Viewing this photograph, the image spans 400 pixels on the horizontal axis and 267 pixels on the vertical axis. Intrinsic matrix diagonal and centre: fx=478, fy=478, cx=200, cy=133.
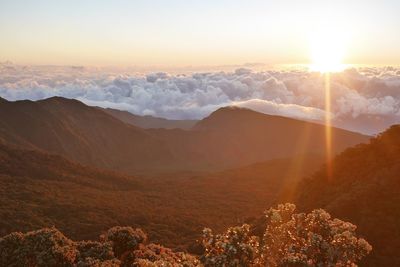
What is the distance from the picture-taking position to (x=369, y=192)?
6334cm

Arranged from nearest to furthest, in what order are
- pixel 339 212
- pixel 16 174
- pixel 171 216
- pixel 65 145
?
pixel 339 212, pixel 171 216, pixel 16 174, pixel 65 145

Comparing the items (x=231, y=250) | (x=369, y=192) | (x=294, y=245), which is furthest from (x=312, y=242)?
(x=369, y=192)

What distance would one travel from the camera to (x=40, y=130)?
651 feet

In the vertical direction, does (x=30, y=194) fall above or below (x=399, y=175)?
below

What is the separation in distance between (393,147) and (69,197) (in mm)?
70000

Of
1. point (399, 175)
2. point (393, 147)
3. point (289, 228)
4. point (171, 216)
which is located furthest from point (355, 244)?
point (171, 216)

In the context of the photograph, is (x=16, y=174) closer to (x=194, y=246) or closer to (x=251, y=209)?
(x=251, y=209)

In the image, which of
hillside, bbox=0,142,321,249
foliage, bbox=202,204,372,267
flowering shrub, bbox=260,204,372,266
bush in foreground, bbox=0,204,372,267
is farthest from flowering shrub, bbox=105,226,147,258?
hillside, bbox=0,142,321,249

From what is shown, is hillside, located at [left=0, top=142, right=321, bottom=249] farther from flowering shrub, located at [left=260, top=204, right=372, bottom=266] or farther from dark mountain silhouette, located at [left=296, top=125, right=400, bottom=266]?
flowering shrub, located at [left=260, top=204, right=372, bottom=266]

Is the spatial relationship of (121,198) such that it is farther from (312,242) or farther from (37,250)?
(312,242)

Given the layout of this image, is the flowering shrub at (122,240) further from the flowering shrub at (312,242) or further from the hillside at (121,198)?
the hillside at (121,198)

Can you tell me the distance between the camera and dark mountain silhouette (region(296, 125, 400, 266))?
5419 centimetres

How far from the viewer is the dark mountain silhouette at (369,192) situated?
54.2m

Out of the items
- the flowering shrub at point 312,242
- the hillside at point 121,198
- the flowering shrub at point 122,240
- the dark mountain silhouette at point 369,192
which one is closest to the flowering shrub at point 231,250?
the flowering shrub at point 312,242
